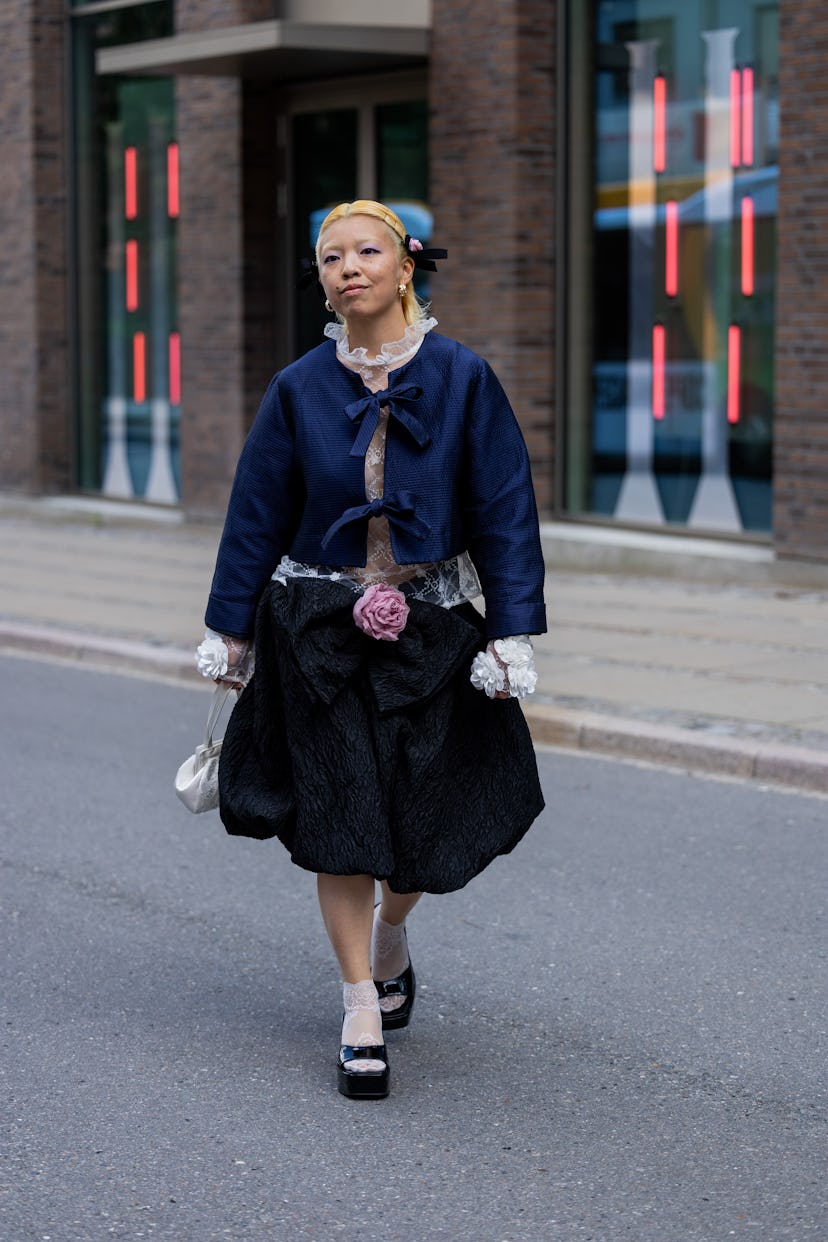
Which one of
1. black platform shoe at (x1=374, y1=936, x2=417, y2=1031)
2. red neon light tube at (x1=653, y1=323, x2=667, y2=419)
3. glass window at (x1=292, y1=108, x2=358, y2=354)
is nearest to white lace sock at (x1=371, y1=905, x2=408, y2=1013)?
black platform shoe at (x1=374, y1=936, x2=417, y2=1031)

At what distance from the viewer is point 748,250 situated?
13.7m

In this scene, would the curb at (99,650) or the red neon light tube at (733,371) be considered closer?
the curb at (99,650)

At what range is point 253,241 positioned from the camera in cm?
1723

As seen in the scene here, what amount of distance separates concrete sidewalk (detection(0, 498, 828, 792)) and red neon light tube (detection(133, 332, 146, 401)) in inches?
83.1

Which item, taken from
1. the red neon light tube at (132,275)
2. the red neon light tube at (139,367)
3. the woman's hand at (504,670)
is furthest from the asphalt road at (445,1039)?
the red neon light tube at (132,275)

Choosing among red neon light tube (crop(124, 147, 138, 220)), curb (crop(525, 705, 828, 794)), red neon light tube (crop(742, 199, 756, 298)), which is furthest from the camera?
red neon light tube (crop(124, 147, 138, 220))

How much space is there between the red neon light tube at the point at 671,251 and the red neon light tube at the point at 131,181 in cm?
636

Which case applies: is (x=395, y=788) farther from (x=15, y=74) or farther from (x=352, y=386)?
(x=15, y=74)

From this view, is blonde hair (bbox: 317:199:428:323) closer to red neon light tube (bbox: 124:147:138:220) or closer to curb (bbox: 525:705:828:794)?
curb (bbox: 525:705:828:794)

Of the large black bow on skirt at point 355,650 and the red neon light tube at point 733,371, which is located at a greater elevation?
the red neon light tube at point 733,371

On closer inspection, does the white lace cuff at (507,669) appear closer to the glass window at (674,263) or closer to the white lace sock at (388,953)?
the white lace sock at (388,953)

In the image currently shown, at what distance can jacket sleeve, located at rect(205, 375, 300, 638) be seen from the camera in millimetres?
4691

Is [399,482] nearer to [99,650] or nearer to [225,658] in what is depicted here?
[225,658]

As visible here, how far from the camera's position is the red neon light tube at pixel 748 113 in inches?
533
